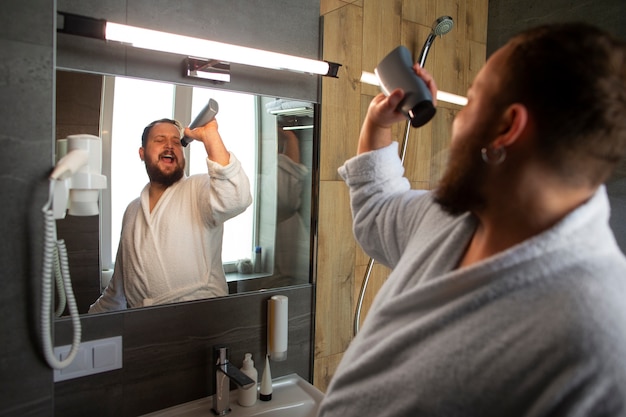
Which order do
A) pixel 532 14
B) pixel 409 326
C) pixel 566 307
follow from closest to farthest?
pixel 566 307 → pixel 409 326 → pixel 532 14

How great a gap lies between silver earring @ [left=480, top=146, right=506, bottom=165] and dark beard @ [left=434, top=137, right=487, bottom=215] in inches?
0.4

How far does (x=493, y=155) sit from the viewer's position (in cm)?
70

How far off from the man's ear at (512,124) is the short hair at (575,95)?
0.4 inches

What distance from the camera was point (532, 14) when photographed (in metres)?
0.93

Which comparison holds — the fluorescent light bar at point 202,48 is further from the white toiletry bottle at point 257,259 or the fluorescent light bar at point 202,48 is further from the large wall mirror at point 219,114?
the white toiletry bottle at point 257,259

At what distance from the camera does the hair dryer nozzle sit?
0.96 m

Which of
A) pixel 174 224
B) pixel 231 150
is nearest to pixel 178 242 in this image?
pixel 174 224

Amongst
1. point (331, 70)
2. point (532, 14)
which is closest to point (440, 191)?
point (532, 14)

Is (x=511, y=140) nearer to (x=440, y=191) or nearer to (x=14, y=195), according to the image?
(x=440, y=191)

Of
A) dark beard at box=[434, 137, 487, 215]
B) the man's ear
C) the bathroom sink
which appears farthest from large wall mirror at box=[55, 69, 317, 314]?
the man's ear

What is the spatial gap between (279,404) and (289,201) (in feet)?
1.90

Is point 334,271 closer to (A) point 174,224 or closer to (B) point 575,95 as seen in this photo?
(A) point 174,224

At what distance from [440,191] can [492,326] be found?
244 mm

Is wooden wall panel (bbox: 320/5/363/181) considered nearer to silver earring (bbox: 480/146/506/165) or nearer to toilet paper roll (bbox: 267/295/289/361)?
toilet paper roll (bbox: 267/295/289/361)
